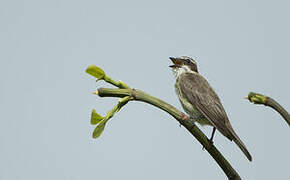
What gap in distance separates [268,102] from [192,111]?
3.58 meters

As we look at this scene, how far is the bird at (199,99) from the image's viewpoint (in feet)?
13.9

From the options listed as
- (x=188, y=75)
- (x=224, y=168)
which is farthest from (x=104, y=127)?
(x=188, y=75)

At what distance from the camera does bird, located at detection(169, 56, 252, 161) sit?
4.23m

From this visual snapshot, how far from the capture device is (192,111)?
4949mm

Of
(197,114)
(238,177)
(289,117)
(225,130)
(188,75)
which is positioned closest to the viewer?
(289,117)

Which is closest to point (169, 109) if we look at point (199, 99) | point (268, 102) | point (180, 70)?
point (268, 102)

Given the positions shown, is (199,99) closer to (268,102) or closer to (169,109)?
(169,109)

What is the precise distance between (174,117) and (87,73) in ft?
1.52

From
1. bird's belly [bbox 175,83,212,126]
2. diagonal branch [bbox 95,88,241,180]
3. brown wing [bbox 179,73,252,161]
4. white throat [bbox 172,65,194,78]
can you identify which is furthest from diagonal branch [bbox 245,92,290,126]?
white throat [bbox 172,65,194,78]

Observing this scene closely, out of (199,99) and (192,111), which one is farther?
(199,99)

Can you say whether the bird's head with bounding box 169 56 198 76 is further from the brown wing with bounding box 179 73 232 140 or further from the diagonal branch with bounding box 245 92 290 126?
the diagonal branch with bounding box 245 92 290 126

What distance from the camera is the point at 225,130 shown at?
156 inches

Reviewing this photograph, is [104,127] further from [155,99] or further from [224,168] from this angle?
[224,168]

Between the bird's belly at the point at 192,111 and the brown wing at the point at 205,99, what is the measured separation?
5 centimetres
